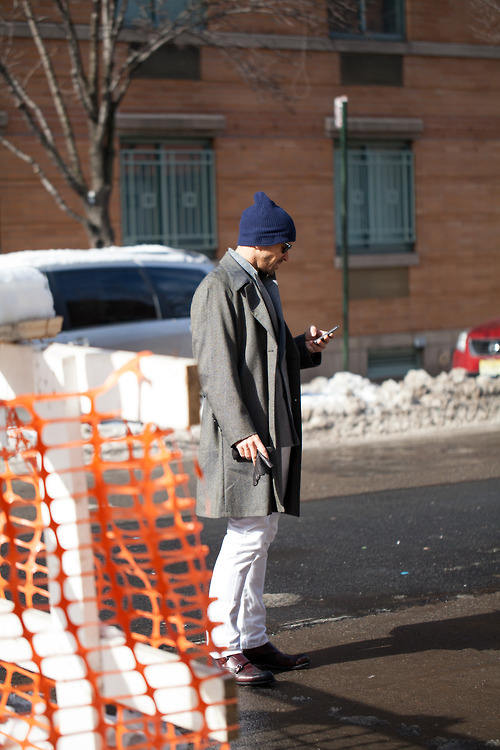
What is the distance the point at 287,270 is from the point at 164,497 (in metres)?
9.73

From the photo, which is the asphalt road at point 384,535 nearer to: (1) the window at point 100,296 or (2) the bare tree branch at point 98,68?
(1) the window at point 100,296

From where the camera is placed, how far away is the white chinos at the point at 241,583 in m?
4.53

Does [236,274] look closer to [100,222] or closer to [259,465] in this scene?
[259,465]

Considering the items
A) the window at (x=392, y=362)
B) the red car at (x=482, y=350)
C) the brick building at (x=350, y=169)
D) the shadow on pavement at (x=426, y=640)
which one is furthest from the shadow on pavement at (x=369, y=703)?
the window at (x=392, y=362)

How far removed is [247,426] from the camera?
4.32 metres

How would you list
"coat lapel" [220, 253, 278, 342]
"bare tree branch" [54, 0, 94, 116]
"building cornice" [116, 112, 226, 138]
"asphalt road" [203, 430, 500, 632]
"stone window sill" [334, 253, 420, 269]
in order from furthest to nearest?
"stone window sill" [334, 253, 420, 269] < "building cornice" [116, 112, 226, 138] < "bare tree branch" [54, 0, 94, 116] < "asphalt road" [203, 430, 500, 632] < "coat lapel" [220, 253, 278, 342]

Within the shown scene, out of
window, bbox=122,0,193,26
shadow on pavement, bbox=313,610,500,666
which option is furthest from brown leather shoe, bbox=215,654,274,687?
window, bbox=122,0,193,26

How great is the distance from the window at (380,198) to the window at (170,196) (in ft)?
8.50

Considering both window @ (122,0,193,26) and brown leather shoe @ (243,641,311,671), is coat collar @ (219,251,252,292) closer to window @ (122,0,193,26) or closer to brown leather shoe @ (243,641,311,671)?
brown leather shoe @ (243,641,311,671)

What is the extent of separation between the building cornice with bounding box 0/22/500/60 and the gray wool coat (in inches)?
464

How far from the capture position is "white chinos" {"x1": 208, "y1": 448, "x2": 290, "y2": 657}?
453 cm

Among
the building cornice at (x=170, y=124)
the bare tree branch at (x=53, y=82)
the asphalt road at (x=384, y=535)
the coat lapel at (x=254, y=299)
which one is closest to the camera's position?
the coat lapel at (x=254, y=299)

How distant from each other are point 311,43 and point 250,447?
14.4 metres

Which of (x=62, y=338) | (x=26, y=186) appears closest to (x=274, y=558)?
(x=62, y=338)
